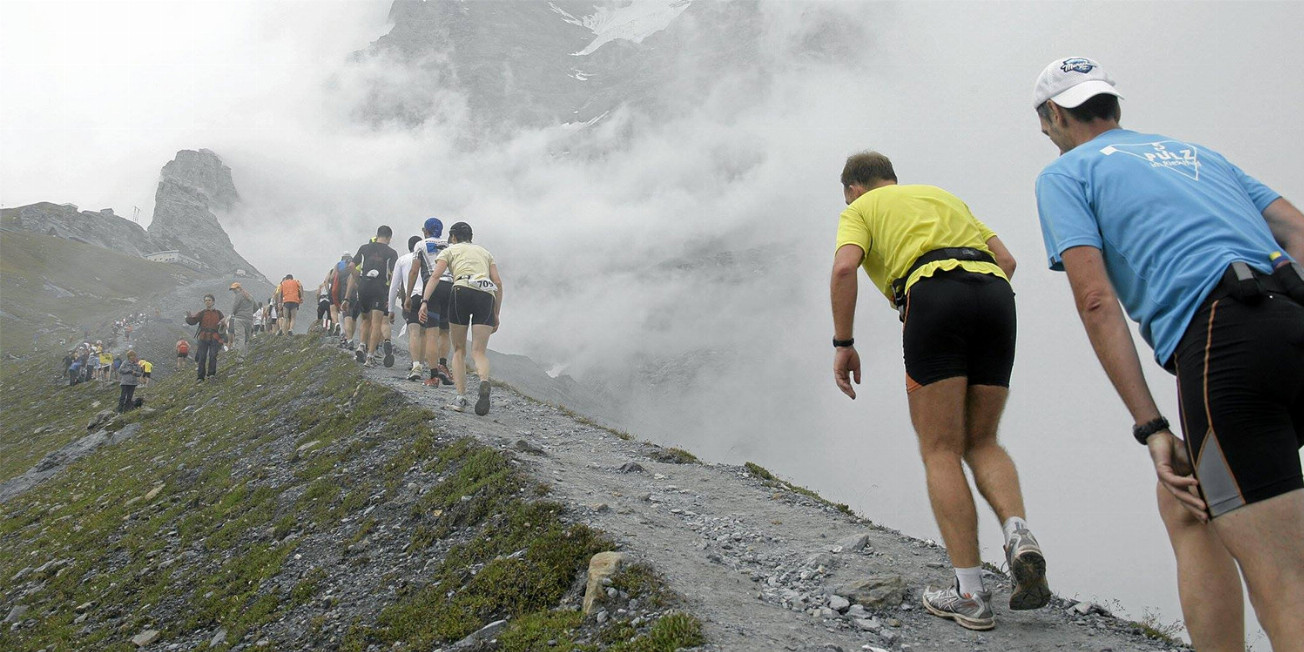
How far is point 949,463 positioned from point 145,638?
25.9 ft

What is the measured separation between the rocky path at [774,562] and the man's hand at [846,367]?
5.15ft

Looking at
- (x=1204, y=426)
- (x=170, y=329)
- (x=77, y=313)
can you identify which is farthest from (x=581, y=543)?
(x=77, y=313)

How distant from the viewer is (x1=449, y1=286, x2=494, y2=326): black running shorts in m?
11.6

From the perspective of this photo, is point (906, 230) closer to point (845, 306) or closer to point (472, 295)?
point (845, 306)

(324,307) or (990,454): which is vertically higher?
(324,307)

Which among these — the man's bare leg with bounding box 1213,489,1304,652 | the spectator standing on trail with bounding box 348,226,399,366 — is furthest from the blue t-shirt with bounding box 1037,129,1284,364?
the spectator standing on trail with bounding box 348,226,399,366

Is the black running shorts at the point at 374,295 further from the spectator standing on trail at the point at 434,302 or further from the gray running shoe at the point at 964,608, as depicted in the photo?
the gray running shoe at the point at 964,608

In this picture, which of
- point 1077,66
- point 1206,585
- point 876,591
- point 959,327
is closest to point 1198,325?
point 1206,585

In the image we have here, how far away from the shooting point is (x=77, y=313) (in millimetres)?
85562

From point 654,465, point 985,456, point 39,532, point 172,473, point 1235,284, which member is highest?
point 1235,284

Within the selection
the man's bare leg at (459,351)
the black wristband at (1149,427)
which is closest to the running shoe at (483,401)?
the man's bare leg at (459,351)

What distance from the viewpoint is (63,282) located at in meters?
102

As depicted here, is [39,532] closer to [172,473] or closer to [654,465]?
[172,473]

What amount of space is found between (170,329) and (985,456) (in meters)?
55.8
